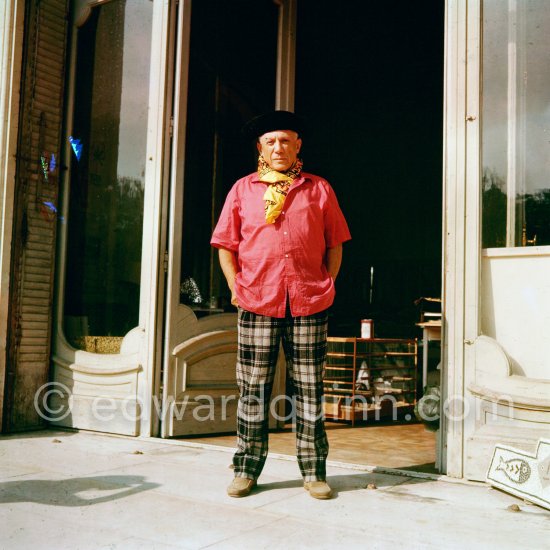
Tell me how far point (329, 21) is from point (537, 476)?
5.13m

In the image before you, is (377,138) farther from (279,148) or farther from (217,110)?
(279,148)

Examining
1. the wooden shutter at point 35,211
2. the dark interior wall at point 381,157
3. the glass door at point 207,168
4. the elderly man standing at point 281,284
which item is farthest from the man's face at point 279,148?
the dark interior wall at point 381,157

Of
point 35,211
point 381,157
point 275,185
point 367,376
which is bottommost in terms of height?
point 367,376

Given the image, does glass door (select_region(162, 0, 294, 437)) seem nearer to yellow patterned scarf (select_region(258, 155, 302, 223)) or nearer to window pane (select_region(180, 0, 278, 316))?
window pane (select_region(180, 0, 278, 316))

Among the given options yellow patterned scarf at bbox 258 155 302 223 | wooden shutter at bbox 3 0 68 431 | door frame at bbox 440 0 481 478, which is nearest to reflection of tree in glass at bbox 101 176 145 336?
wooden shutter at bbox 3 0 68 431

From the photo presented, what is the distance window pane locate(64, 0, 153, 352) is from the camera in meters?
4.68

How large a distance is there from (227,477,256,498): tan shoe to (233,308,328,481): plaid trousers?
0.11 feet

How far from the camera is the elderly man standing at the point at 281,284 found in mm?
2989

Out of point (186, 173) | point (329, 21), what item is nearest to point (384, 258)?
point (329, 21)

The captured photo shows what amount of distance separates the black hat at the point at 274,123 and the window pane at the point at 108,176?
1.72 metres

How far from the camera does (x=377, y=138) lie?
853cm

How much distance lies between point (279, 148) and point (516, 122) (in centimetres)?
120

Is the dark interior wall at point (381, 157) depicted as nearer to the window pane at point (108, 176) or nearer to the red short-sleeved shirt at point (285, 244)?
the window pane at point (108, 176)

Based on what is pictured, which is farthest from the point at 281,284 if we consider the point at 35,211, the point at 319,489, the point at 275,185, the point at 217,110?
the point at 35,211
